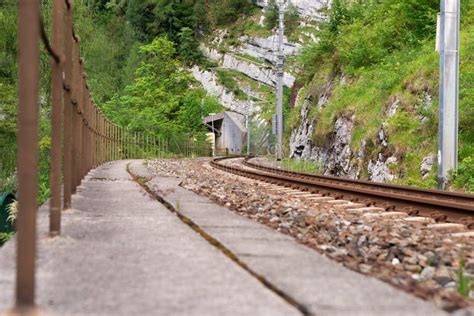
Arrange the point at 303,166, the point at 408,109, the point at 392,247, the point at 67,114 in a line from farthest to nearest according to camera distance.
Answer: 1. the point at 303,166
2. the point at 408,109
3. the point at 67,114
4. the point at 392,247

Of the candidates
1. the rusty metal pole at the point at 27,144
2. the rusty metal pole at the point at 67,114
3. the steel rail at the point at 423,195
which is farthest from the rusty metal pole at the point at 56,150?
the steel rail at the point at 423,195

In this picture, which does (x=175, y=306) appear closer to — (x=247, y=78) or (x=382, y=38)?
(x=382, y=38)

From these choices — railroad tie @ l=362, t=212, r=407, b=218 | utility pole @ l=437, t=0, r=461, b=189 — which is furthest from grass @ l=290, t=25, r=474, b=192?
railroad tie @ l=362, t=212, r=407, b=218

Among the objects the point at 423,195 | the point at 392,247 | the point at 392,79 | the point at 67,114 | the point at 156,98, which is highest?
the point at 156,98

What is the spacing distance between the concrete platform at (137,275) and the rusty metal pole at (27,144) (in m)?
0.23

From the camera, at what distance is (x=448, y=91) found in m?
12.6

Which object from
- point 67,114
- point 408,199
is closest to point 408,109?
point 408,199

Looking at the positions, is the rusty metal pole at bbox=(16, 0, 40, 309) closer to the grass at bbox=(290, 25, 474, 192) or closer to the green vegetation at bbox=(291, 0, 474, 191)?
the grass at bbox=(290, 25, 474, 192)

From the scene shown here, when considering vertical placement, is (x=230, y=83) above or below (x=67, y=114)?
above

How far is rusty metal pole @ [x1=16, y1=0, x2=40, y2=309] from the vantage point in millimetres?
2549

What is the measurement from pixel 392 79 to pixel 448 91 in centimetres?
661

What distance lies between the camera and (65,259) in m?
3.53

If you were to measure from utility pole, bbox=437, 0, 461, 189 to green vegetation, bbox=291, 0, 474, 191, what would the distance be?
1.13ft

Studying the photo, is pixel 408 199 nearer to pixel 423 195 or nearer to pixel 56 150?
pixel 423 195
